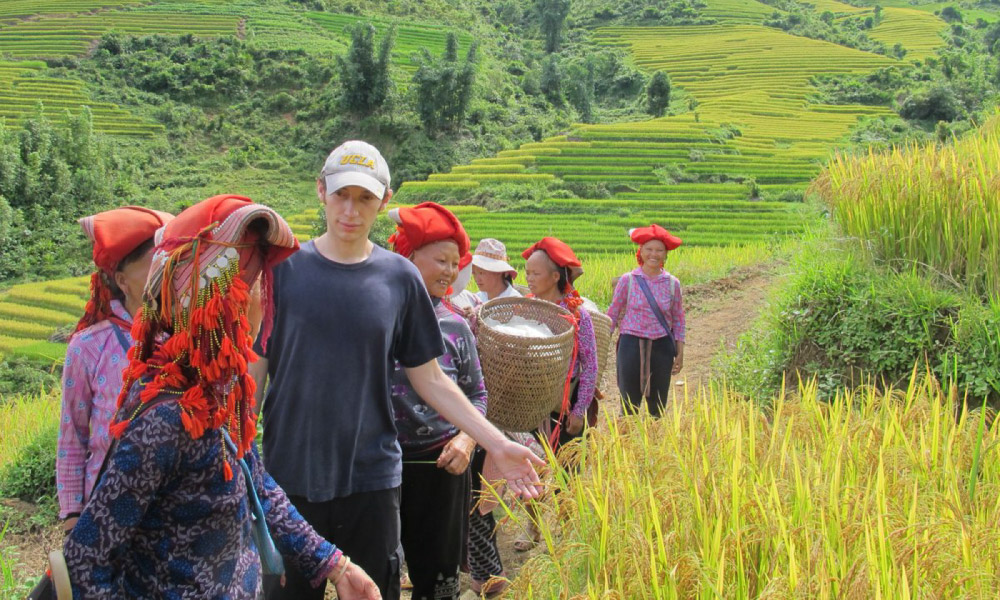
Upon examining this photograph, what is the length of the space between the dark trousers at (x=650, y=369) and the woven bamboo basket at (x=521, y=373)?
155cm

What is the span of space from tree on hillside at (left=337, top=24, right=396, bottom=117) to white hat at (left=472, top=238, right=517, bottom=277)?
114 ft

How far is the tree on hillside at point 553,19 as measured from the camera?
54.2 m

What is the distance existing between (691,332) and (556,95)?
3700 centimetres

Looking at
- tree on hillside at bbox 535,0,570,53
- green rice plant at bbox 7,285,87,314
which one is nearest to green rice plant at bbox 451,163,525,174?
green rice plant at bbox 7,285,87,314

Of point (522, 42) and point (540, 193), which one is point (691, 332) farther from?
point (522, 42)

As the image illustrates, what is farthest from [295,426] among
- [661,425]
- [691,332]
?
[691,332]

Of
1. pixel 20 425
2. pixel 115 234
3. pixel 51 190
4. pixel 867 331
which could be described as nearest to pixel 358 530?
pixel 115 234

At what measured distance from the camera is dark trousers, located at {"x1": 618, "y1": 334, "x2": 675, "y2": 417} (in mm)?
4414

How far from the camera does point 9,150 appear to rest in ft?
81.9

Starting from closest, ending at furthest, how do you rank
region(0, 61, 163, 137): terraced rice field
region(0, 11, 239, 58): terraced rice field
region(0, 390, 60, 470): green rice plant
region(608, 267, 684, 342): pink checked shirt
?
1. region(608, 267, 684, 342): pink checked shirt
2. region(0, 390, 60, 470): green rice plant
3. region(0, 61, 163, 137): terraced rice field
4. region(0, 11, 239, 58): terraced rice field

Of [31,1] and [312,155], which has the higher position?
[31,1]

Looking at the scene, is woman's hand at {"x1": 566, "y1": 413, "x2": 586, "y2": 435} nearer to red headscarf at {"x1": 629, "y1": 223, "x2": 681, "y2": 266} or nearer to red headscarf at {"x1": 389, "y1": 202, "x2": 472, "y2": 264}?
red headscarf at {"x1": 389, "y1": 202, "x2": 472, "y2": 264}

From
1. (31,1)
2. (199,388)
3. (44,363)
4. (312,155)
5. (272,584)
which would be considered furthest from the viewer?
(31,1)

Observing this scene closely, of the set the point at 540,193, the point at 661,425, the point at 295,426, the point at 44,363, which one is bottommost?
the point at 44,363
